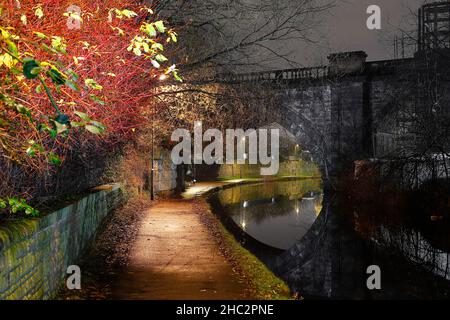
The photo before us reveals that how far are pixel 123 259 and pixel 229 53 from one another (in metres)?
5.36

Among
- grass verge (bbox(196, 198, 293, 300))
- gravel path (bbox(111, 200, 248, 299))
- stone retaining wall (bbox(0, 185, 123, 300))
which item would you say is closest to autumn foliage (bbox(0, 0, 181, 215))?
stone retaining wall (bbox(0, 185, 123, 300))

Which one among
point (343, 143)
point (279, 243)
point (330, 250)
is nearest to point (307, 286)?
point (330, 250)

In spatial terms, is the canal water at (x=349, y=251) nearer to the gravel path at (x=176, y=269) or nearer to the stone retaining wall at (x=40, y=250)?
the gravel path at (x=176, y=269)

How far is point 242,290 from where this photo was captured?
298 inches

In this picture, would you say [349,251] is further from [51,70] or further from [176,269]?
[51,70]

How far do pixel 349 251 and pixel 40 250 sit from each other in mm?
12096

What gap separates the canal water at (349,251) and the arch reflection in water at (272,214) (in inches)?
2.3

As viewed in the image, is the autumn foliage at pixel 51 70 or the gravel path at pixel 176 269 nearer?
the autumn foliage at pixel 51 70

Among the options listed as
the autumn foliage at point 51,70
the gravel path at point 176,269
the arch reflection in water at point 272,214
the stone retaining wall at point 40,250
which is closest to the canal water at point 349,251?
the arch reflection in water at point 272,214

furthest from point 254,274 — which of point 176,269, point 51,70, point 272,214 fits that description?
point 272,214

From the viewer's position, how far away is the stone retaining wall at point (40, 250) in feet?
16.7

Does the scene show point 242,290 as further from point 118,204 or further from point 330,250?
point 118,204

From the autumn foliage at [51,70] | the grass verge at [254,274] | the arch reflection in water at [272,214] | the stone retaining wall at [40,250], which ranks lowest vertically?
the arch reflection in water at [272,214]

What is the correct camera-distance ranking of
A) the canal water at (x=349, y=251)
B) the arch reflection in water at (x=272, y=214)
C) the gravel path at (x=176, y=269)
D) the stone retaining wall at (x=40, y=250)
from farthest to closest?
the arch reflection in water at (x=272, y=214), the canal water at (x=349, y=251), the gravel path at (x=176, y=269), the stone retaining wall at (x=40, y=250)
